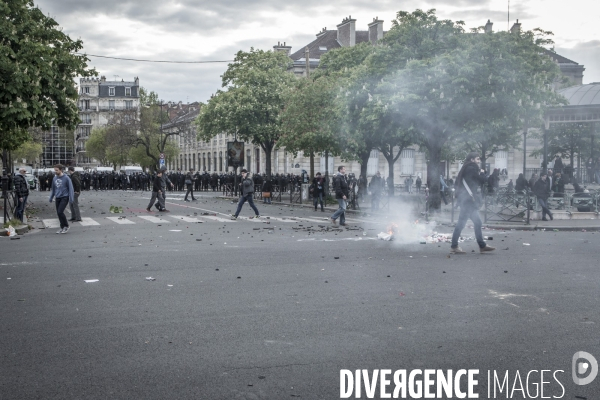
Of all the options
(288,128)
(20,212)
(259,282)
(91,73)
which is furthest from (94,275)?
(288,128)

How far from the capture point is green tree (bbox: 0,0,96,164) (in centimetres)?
2233

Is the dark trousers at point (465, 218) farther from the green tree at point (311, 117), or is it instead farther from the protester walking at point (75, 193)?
the green tree at point (311, 117)

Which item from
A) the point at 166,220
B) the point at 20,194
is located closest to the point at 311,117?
the point at 166,220

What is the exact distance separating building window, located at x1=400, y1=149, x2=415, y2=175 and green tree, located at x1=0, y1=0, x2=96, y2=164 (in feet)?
131

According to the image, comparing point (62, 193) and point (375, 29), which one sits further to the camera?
point (375, 29)

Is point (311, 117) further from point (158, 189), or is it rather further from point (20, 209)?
point (20, 209)

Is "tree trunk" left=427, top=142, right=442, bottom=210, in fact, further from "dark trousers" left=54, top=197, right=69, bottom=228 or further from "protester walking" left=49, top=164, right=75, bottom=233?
"dark trousers" left=54, top=197, right=69, bottom=228

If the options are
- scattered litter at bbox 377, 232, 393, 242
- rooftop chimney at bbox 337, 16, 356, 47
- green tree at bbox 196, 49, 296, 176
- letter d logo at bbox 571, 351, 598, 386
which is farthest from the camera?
rooftop chimney at bbox 337, 16, 356, 47

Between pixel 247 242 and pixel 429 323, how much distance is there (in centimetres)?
869

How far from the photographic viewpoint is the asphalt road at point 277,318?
17.0 feet

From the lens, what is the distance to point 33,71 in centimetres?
2333

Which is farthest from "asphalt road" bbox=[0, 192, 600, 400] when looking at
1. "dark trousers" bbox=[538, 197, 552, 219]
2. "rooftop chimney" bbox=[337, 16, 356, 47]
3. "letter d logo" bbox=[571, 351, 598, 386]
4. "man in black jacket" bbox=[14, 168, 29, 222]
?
"rooftop chimney" bbox=[337, 16, 356, 47]

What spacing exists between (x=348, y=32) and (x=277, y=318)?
6457 cm

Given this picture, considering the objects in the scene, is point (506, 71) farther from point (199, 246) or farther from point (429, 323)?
point (429, 323)
